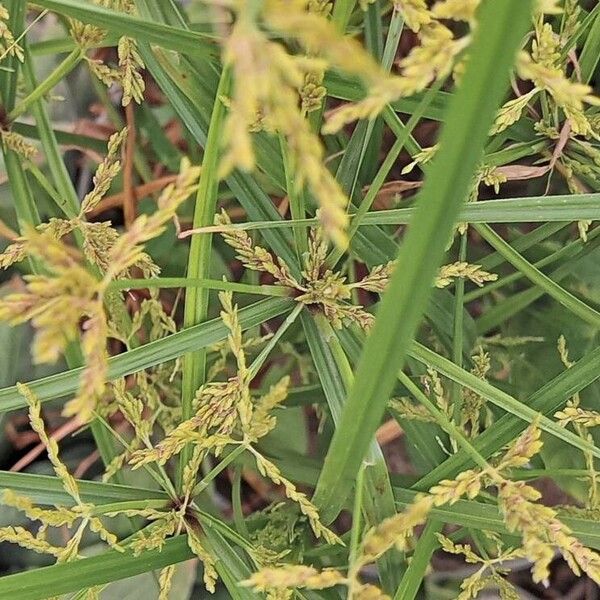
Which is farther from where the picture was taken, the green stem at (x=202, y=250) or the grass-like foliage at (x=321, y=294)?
the green stem at (x=202, y=250)

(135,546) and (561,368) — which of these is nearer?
(135,546)

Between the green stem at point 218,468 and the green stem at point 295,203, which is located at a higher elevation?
the green stem at point 295,203

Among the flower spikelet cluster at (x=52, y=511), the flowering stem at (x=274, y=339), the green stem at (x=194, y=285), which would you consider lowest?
the flower spikelet cluster at (x=52, y=511)

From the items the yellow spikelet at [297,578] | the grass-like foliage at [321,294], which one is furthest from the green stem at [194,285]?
Result: the yellow spikelet at [297,578]

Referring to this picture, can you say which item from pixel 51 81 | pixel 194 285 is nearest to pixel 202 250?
pixel 194 285

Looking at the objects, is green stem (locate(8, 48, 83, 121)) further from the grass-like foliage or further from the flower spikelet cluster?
the flower spikelet cluster

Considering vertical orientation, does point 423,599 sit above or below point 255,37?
below

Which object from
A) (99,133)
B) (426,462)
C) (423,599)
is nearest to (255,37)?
(426,462)

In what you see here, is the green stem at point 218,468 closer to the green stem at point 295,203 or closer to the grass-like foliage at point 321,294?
the grass-like foliage at point 321,294

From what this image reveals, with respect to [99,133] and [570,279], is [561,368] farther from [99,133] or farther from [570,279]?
[99,133]
